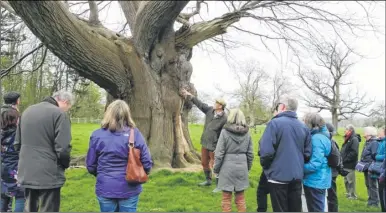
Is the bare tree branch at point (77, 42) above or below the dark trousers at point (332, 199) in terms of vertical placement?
above

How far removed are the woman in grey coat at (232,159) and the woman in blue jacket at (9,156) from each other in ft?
9.04

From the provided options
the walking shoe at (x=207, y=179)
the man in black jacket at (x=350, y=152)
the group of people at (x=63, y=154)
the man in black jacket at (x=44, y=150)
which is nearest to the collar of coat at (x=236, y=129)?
A: the group of people at (x=63, y=154)

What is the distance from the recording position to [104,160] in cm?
442

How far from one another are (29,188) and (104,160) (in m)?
1.02

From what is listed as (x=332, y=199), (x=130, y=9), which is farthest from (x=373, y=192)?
(x=130, y=9)

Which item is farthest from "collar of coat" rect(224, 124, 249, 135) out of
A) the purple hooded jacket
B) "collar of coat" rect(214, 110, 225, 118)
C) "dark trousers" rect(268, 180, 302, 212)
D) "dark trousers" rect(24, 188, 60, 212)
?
"dark trousers" rect(24, 188, 60, 212)

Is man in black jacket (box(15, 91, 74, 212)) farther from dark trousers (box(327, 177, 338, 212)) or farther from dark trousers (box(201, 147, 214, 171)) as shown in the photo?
dark trousers (box(327, 177, 338, 212))

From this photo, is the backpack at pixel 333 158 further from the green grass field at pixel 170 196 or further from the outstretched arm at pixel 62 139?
the outstretched arm at pixel 62 139

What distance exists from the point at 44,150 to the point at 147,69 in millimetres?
5677

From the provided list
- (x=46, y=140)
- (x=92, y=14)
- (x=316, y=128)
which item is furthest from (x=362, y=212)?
(x=92, y=14)

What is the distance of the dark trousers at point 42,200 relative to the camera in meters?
4.74

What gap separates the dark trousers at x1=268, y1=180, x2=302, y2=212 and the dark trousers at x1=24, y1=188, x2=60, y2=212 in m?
2.59

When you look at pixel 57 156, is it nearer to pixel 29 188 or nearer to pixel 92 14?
pixel 29 188

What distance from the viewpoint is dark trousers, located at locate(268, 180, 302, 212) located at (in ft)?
17.0
